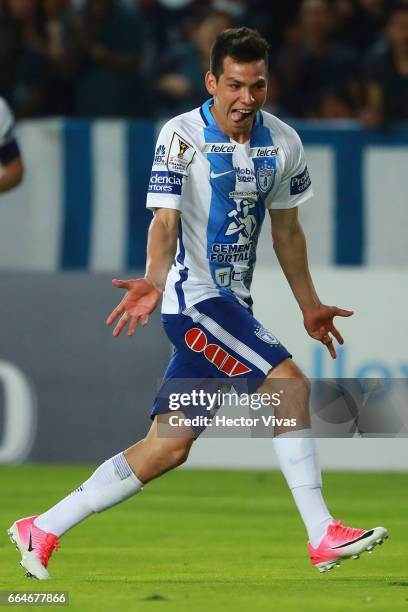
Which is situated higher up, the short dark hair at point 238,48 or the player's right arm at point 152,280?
the short dark hair at point 238,48

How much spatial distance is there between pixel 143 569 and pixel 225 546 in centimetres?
102

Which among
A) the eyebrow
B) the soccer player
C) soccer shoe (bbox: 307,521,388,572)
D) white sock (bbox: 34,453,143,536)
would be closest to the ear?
the eyebrow

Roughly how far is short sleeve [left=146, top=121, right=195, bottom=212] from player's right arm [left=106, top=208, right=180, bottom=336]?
1.7 inches

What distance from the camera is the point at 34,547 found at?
21.0 feet

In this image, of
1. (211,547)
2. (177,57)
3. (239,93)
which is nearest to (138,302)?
(239,93)

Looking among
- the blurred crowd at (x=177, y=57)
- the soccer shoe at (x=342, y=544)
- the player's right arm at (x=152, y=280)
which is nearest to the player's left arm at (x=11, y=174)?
the player's right arm at (x=152, y=280)

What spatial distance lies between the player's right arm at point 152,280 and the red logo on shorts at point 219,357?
0.36 metres

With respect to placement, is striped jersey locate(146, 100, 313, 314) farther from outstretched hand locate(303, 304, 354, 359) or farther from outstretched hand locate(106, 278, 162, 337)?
outstretched hand locate(106, 278, 162, 337)

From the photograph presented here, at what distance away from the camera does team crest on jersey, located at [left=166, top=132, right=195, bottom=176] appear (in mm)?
6438

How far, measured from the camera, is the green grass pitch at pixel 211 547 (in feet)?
19.1

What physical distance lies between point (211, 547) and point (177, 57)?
636cm

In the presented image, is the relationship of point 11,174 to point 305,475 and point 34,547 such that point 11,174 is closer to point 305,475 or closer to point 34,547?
point 34,547

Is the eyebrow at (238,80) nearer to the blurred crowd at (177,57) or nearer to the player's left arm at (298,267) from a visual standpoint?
the player's left arm at (298,267)

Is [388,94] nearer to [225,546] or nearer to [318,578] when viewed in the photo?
[225,546]
